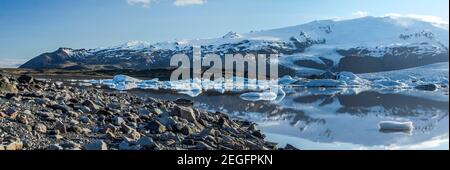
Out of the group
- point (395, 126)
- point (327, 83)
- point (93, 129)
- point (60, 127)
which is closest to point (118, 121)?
point (93, 129)

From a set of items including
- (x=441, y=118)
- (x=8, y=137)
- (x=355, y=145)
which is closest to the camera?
(x=8, y=137)

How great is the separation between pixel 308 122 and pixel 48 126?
425 inches

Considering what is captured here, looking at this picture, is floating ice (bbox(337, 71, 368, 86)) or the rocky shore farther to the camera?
floating ice (bbox(337, 71, 368, 86))

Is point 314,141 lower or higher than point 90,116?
lower

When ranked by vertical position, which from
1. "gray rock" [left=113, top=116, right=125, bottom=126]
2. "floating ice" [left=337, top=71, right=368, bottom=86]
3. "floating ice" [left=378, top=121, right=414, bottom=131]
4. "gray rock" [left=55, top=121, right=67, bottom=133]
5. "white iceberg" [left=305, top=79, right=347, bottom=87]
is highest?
"gray rock" [left=55, top=121, right=67, bottom=133]

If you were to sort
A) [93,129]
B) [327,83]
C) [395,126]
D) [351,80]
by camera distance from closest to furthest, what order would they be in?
[93,129]
[395,126]
[327,83]
[351,80]

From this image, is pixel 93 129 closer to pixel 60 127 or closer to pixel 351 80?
pixel 60 127

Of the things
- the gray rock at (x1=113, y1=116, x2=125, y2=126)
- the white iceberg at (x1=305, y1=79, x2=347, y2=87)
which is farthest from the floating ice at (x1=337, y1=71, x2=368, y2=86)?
the gray rock at (x1=113, y1=116, x2=125, y2=126)

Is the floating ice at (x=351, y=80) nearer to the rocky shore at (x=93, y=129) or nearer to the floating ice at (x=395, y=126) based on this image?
the floating ice at (x=395, y=126)

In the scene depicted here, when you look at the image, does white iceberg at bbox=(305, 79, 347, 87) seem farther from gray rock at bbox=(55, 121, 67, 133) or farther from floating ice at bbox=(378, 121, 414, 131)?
gray rock at bbox=(55, 121, 67, 133)
